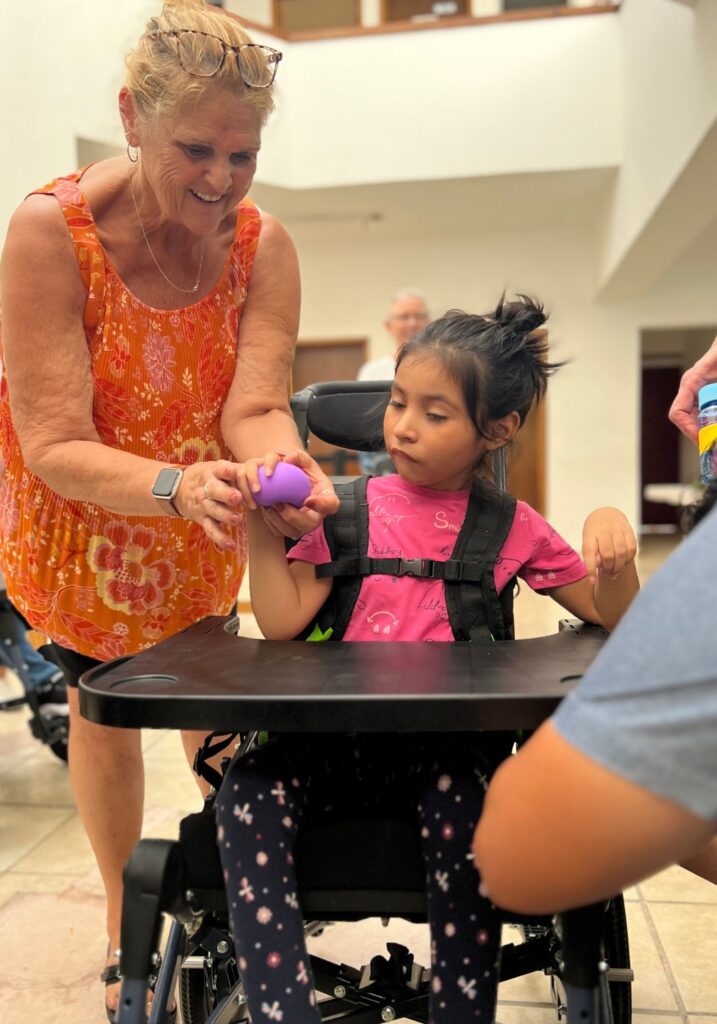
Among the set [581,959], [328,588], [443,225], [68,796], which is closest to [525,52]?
[443,225]

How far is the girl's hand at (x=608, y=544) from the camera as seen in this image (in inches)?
47.5

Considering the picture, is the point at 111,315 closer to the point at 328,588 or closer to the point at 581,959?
the point at 328,588

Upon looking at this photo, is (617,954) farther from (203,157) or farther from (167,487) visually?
(203,157)

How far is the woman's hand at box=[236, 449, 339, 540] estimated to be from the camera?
118 cm

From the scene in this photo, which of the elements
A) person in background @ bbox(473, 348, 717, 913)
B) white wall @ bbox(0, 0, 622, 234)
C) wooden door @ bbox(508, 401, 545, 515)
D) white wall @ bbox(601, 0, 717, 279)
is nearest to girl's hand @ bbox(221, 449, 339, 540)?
person in background @ bbox(473, 348, 717, 913)

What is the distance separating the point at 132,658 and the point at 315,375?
863 centimetres

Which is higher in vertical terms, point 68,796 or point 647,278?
point 647,278

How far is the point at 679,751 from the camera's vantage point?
22.5 inches

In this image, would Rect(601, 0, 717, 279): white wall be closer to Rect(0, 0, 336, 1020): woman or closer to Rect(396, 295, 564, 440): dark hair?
Rect(396, 295, 564, 440): dark hair

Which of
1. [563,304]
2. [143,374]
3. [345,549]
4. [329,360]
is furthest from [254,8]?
[345,549]

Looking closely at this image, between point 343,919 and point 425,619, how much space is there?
411 mm

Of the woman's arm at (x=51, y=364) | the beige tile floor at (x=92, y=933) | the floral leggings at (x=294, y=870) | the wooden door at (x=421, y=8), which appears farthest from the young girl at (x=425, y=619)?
the wooden door at (x=421, y=8)

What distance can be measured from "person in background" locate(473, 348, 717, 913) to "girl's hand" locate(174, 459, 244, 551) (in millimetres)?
588

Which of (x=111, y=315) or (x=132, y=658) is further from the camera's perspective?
(x=111, y=315)
